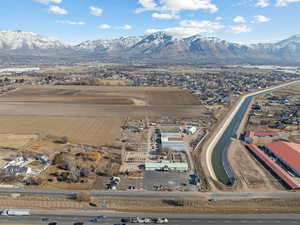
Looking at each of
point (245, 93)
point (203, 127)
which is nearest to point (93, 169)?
point (203, 127)

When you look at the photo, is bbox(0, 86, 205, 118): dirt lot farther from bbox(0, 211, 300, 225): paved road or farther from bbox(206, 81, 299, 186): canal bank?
bbox(0, 211, 300, 225): paved road

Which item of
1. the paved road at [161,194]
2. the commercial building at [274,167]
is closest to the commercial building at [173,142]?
the commercial building at [274,167]

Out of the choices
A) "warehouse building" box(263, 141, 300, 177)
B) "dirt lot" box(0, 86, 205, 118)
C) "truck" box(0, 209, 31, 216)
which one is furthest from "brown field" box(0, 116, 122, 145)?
"warehouse building" box(263, 141, 300, 177)

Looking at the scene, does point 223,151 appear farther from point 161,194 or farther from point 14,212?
point 14,212

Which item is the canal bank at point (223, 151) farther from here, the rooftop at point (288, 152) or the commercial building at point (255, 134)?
the rooftop at point (288, 152)

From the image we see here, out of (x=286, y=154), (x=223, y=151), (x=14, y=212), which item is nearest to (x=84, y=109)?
(x=223, y=151)

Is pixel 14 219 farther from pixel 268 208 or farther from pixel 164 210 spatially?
pixel 268 208

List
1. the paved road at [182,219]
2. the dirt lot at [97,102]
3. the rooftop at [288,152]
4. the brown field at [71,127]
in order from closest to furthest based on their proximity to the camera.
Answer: the paved road at [182,219], the rooftop at [288,152], the brown field at [71,127], the dirt lot at [97,102]
